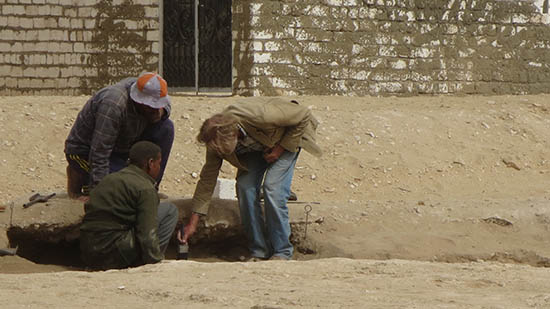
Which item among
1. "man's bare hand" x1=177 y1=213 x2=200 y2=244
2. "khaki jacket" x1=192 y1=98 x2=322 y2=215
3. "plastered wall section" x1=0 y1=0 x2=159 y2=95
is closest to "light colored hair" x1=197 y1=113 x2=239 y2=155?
"khaki jacket" x1=192 y1=98 x2=322 y2=215

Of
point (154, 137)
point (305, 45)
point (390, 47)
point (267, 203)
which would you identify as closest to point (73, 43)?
point (305, 45)

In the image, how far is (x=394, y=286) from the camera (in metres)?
4.85

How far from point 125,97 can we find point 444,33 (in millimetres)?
8530

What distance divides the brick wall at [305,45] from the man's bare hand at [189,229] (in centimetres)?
642

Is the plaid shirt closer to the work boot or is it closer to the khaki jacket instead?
the work boot

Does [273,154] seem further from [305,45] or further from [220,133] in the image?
[305,45]

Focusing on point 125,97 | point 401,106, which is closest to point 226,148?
point 125,97

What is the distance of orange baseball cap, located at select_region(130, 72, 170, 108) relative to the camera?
596cm

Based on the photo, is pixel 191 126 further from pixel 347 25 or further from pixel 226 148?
pixel 226 148

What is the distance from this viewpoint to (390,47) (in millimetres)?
13438

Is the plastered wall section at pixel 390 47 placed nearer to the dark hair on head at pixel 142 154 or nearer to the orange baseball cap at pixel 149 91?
the orange baseball cap at pixel 149 91

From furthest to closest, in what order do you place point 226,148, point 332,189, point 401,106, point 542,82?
1. point 542,82
2. point 401,106
3. point 332,189
4. point 226,148

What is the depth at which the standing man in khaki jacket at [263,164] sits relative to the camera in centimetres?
617

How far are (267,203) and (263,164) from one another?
36cm
